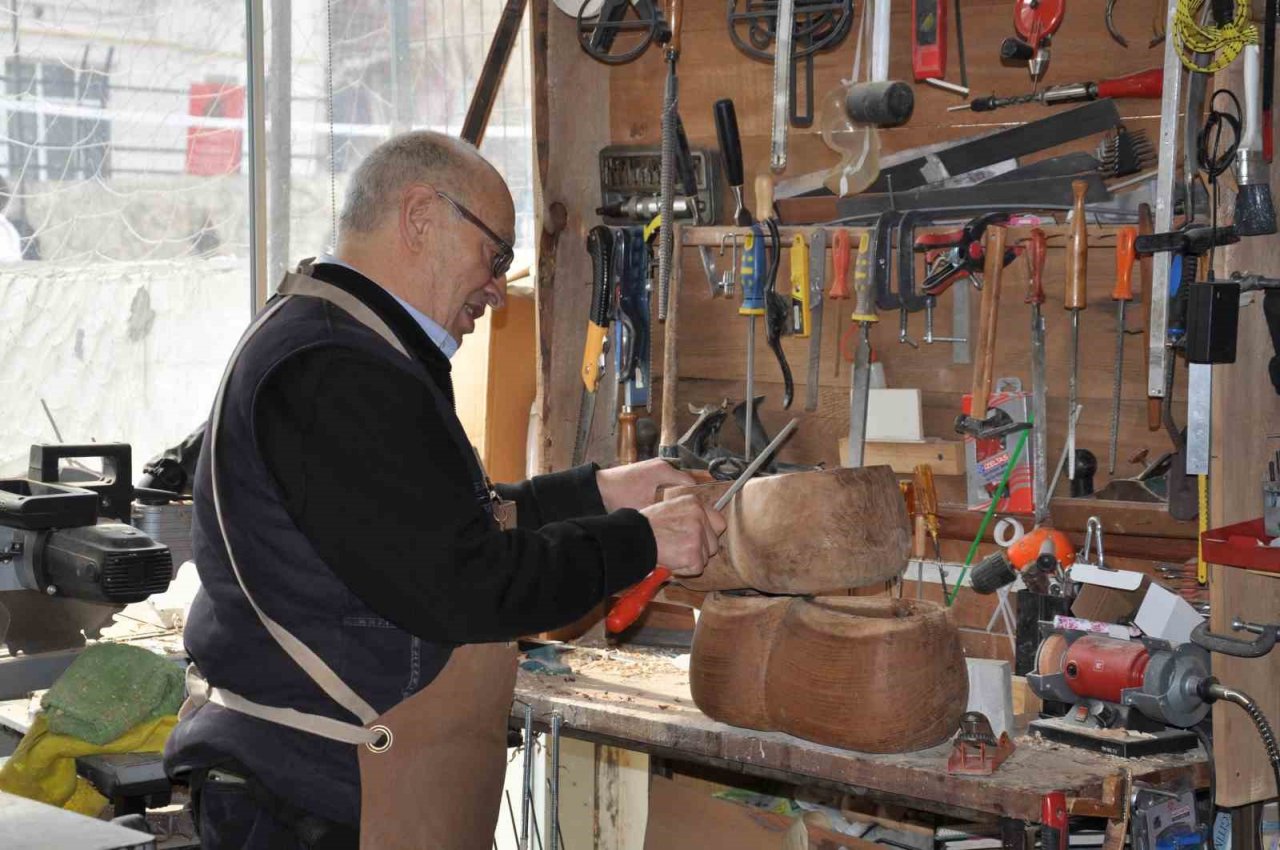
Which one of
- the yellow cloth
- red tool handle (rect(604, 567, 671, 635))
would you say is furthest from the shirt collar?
the yellow cloth

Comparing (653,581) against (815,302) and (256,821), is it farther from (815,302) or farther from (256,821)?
(815,302)

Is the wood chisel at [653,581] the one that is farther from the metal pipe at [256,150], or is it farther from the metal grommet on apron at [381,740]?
the metal pipe at [256,150]

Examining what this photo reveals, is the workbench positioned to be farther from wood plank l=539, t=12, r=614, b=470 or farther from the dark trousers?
wood plank l=539, t=12, r=614, b=470

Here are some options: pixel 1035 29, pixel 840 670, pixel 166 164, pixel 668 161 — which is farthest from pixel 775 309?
pixel 166 164

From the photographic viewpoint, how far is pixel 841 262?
10.0ft

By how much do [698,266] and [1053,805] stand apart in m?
1.71

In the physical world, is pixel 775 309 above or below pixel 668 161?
below

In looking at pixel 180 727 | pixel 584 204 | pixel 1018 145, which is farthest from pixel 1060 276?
pixel 180 727

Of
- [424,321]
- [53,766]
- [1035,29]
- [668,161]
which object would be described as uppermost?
[1035,29]

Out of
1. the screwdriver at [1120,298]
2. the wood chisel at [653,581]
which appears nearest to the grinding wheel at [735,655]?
the wood chisel at [653,581]

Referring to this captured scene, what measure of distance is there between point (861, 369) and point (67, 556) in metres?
1.60

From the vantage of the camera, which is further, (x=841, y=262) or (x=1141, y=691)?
(x=841, y=262)

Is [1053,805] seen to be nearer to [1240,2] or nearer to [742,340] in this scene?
[1240,2]

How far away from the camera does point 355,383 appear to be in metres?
1.82
